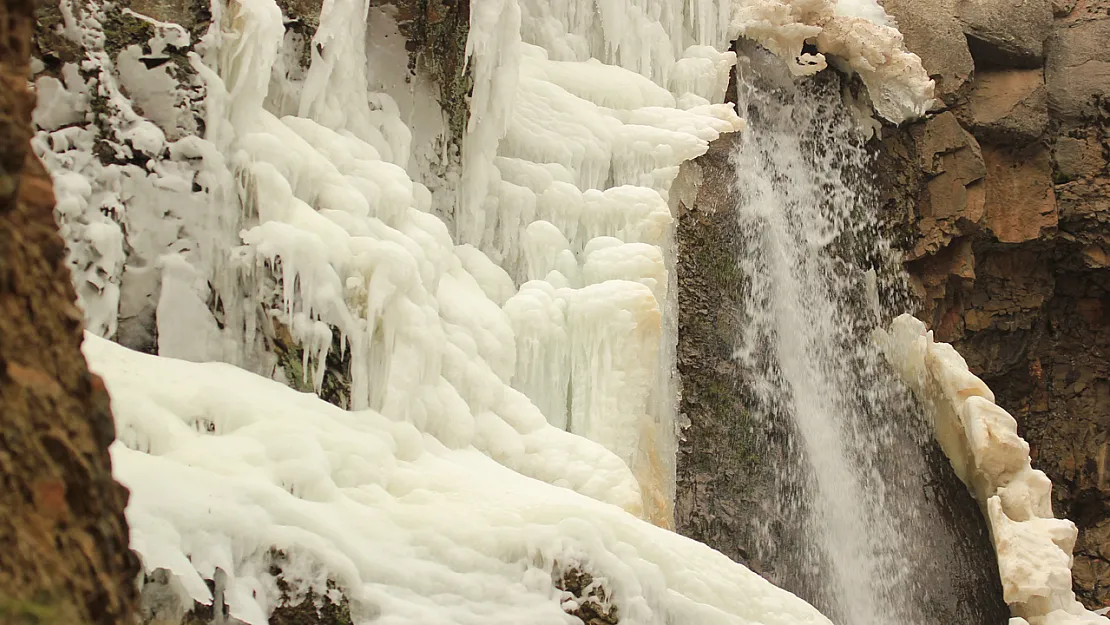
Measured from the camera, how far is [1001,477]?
7660mm

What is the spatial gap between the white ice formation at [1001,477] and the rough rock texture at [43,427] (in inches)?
249

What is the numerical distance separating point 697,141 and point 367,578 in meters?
4.50

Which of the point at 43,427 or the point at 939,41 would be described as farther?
the point at 939,41

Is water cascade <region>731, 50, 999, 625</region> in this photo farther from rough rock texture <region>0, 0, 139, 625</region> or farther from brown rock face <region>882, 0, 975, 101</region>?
rough rock texture <region>0, 0, 139, 625</region>

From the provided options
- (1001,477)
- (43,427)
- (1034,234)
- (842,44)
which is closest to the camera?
(43,427)

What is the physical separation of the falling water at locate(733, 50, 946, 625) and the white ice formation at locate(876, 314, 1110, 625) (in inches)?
8.7

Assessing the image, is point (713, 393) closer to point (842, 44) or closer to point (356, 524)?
point (842, 44)

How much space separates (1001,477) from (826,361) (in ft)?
4.62

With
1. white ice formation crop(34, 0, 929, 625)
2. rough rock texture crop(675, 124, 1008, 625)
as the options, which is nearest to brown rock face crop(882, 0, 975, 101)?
rough rock texture crop(675, 124, 1008, 625)

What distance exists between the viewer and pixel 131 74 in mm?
4750

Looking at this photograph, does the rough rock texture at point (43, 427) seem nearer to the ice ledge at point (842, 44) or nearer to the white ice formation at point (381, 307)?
the white ice formation at point (381, 307)

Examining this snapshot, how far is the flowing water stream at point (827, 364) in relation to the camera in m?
7.57

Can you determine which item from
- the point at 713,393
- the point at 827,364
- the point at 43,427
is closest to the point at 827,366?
the point at 827,364

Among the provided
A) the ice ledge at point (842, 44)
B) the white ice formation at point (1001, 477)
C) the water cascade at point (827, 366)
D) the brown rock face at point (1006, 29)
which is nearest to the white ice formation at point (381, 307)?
the water cascade at point (827, 366)
